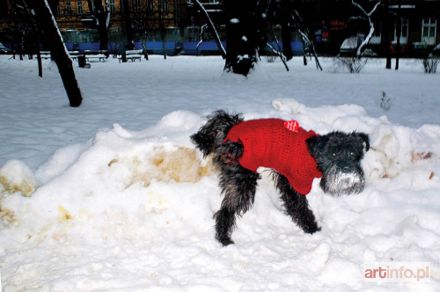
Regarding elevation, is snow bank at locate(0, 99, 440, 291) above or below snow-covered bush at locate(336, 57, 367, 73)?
below

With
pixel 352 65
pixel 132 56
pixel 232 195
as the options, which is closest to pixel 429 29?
pixel 352 65

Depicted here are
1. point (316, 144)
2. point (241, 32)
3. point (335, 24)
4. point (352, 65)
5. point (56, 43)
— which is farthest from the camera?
point (335, 24)

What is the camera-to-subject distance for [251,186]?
10.9ft

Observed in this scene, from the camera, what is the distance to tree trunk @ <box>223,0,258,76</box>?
13.8 m

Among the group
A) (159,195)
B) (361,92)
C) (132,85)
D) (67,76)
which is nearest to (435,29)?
(361,92)

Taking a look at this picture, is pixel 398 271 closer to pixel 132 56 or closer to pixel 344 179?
pixel 344 179

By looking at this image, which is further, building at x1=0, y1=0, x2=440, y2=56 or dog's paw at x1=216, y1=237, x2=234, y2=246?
building at x1=0, y1=0, x2=440, y2=56

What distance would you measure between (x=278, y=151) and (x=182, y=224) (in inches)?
47.6

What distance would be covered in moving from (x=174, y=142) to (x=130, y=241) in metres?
1.18

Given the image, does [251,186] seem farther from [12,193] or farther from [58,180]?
[12,193]

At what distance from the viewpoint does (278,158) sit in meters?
3.13

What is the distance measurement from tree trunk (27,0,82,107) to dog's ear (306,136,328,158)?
644 centimetres

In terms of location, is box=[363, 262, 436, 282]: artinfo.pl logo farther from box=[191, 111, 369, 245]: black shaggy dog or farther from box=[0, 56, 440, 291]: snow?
box=[191, 111, 369, 245]: black shaggy dog

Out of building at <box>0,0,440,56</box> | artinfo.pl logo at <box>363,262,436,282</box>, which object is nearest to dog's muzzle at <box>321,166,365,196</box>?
artinfo.pl logo at <box>363,262,436,282</box>
